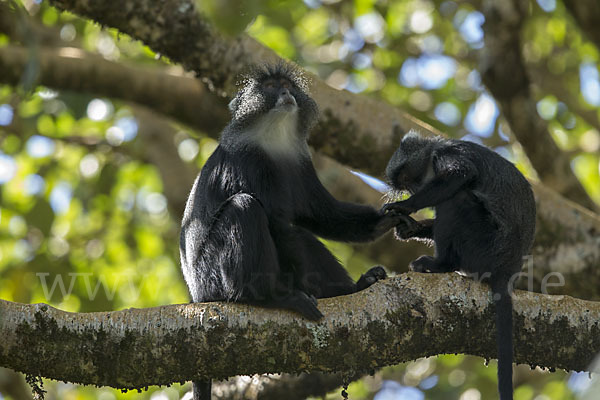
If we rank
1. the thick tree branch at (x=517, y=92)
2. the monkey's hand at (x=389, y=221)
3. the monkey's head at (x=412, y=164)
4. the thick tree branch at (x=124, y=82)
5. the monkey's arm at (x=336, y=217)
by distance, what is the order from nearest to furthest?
the monkey's hand at (x=389, y=221) → the monkey's head at (x=412, y=164) → the monkey's arm at (x=336, y=217) → the thick tree branch at (x=517, y=92) → the thick tree branch at (x=124, y=82)

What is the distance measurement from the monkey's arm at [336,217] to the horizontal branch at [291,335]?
1.03 m

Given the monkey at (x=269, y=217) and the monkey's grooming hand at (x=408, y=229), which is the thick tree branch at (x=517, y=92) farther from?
the monkey's grooming hand at (x=408, y=229)

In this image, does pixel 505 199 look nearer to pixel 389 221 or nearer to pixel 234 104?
pixel 389 221

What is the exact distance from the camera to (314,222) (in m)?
4.65

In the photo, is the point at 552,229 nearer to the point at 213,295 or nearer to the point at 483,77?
the point at 483,77

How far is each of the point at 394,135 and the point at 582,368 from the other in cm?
258

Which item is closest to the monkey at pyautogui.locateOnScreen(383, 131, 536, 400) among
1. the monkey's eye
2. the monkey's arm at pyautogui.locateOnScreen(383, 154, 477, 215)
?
the monkey's arm at pyautogui.locateOnScreen(383, 154, 477, 215)

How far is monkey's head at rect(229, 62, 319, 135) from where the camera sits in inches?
181

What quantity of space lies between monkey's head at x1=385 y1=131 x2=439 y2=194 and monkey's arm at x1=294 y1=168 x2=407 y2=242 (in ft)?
0.85

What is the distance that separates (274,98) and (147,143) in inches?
141

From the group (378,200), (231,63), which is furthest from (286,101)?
(378,200)

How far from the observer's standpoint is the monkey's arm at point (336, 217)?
4.53 meters

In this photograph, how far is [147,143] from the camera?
791cm

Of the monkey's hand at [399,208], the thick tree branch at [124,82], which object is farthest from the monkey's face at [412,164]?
the thick tree branch at [124,82]
